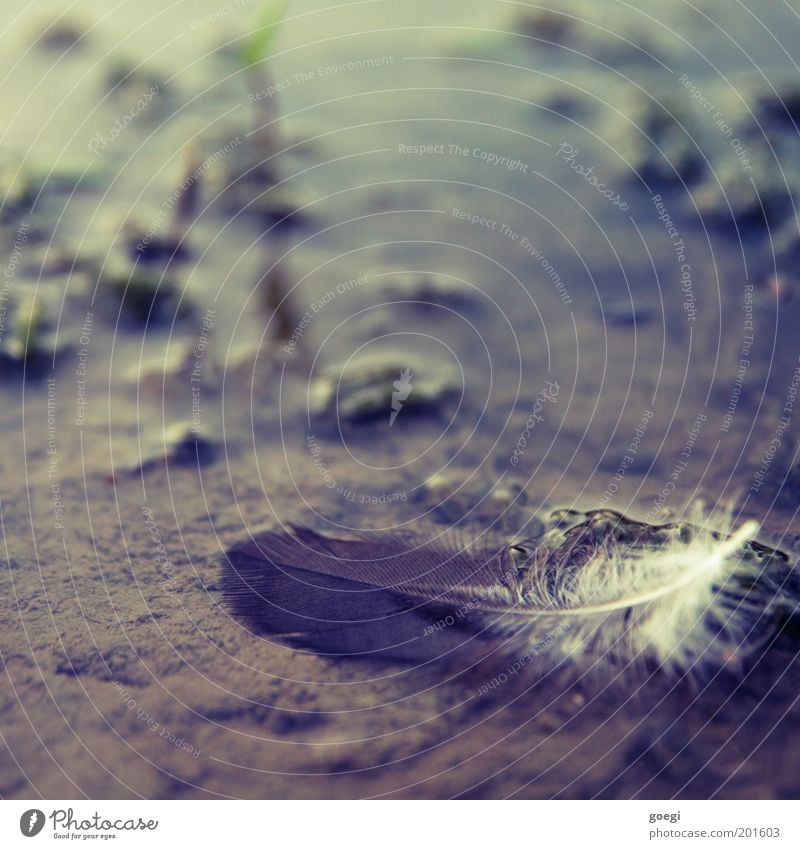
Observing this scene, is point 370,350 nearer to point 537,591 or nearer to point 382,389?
point 382,389

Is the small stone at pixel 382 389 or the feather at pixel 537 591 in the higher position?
the small stone at pixel 382 389

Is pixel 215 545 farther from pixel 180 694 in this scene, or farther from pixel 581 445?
pixel 581 445

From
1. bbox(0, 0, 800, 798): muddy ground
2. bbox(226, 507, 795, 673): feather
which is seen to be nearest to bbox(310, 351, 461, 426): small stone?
bbox(0, 0, 800, 798): muddy ground

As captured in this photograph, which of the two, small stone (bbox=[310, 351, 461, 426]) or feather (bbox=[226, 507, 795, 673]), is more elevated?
small stone (bbox=[310, 351, 461, 426])

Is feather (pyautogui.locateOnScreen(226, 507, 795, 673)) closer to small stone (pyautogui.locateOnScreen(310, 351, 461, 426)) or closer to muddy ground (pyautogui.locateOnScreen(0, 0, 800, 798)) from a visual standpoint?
muddy ground (pyautogui.locateOnScreen(0, 0, 800, 798))

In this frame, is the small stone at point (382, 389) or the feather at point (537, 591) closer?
the feather at point (537, 591)

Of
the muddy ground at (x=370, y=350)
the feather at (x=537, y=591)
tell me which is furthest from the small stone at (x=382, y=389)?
the feather at (x=537, y=591)

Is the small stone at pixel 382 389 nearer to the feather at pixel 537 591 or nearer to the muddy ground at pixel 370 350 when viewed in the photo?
the muddy ground at pixel 370 350

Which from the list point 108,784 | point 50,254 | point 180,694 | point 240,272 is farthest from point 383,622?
point 50,254
